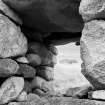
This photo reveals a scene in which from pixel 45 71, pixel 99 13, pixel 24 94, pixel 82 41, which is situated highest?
pixel 99 13

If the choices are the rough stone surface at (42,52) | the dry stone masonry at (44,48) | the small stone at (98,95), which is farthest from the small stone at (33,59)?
the small stone at (98,95)

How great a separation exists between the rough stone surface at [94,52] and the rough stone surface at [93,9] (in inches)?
3.2

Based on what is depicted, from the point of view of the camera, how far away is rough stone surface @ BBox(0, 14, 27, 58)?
12.8 ft

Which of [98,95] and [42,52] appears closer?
[98,95]

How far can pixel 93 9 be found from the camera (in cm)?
285

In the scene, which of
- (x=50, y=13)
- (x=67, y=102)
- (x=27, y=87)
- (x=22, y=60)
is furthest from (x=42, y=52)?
(x=67, y=102)

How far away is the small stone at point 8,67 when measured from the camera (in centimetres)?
387

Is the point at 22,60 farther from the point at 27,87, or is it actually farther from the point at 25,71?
the point at 27,87

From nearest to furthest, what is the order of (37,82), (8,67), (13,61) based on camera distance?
1. (8,67)
2. (13,61)
3. (37,82)

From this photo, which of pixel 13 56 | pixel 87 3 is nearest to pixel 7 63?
pixel 13 56

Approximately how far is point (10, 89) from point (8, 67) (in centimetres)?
40

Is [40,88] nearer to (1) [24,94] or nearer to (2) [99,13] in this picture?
(1) [24,94]

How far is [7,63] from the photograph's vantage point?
390 centimetres

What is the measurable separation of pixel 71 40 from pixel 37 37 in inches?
33.0
